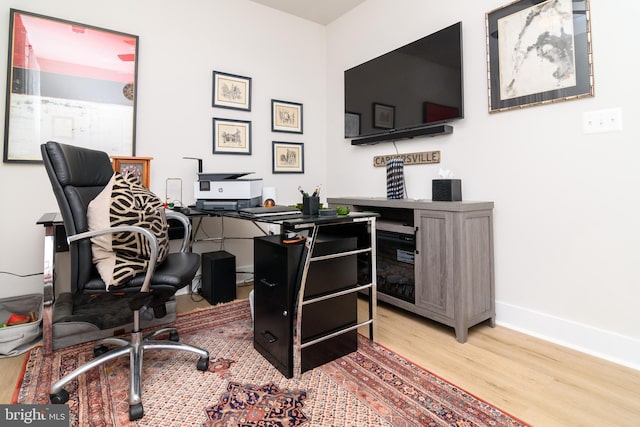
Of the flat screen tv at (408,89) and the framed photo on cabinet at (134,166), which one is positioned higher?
the flat screen tv at (408,89)

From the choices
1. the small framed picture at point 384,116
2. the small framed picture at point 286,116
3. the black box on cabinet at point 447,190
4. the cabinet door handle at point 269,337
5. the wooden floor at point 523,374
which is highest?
the small framed picture at point 286,116

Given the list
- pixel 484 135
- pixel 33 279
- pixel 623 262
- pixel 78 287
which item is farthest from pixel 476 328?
pixel 33 279

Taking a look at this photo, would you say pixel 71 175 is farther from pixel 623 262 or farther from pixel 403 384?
pixel 623 262

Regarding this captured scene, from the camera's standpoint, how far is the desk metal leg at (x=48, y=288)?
185cm

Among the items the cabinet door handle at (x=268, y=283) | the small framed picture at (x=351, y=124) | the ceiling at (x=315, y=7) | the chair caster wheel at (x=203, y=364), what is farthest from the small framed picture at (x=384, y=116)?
the chair caster wheel at (x=203, y=364)

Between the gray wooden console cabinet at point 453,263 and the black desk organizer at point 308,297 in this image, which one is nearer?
the black desk organizer at point 308,297

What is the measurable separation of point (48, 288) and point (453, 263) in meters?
2.31

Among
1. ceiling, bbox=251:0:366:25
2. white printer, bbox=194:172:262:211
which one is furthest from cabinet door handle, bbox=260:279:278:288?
ceiling, bbox=251:0:366:25

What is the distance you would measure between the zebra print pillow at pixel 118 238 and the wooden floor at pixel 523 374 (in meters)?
0.73

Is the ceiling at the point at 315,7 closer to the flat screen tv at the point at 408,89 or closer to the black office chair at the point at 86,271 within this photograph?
the flat screen tv at the point at 408,89

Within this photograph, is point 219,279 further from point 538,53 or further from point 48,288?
point 538,53

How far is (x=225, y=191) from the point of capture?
2.39 metres

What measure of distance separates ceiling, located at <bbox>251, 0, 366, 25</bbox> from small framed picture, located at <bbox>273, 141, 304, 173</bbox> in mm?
1353

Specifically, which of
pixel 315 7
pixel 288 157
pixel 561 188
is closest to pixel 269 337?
pixel 561 188
